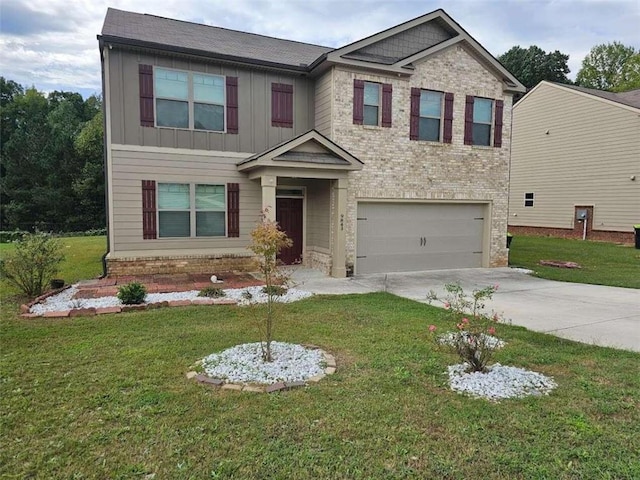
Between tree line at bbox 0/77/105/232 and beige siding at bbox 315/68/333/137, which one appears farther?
tree line at bbox 0/77/105/232

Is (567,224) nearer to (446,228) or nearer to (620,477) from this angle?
(446,228)

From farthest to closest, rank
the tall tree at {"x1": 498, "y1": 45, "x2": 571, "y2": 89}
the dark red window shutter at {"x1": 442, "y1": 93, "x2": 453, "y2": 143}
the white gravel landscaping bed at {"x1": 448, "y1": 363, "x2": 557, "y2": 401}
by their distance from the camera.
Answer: the tall tree at {"x1": 498, "y1": 45, "x2": 571, "y2": 89} → the dark red window shutter at {"x1": 442, "y1": 93, "x2": 453, "y2": 143} → the white gravel landscaping bed at {"x1": 448, "y1": 363, "x2": 557, "y2": 401}

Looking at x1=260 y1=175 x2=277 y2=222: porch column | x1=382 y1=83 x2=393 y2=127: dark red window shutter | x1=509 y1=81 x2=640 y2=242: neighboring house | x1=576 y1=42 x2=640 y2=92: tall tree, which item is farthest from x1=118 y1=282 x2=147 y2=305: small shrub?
x1=576 y1=42 x2=640 y2=92: tall tree

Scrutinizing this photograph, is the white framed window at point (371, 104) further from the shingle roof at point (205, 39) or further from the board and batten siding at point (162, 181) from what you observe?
the board and batten siding at point (162, 181)

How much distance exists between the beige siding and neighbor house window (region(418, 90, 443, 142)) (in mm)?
2794

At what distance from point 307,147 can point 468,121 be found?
5443mm

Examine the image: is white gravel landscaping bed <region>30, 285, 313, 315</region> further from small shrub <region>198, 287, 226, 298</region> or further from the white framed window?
the white framed window

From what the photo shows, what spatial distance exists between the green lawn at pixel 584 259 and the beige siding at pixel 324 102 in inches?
283

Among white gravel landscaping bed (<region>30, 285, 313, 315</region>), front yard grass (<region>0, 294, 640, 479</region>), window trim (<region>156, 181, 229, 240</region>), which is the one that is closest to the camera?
front yard grass (<region>0, 294, 640, 479</region>)

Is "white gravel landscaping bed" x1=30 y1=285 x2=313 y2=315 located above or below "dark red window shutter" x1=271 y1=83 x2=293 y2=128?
below

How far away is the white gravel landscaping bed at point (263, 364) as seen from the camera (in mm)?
4298

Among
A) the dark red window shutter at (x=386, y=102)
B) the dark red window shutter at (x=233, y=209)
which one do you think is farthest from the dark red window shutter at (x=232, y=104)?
the dark red window shutter at (x=386, y=102)

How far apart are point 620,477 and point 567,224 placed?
2192 cm

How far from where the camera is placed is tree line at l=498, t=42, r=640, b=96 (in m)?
39.3
